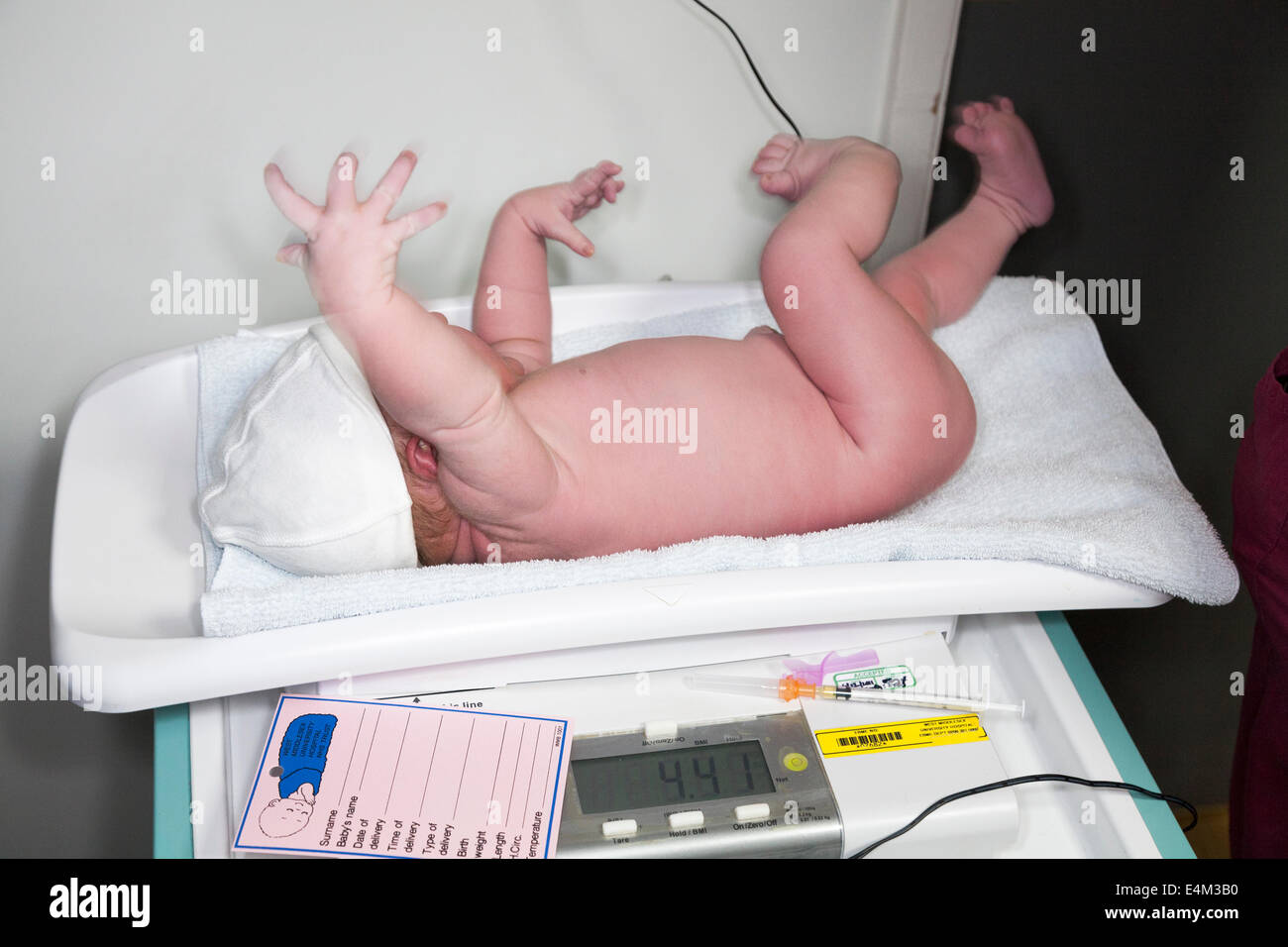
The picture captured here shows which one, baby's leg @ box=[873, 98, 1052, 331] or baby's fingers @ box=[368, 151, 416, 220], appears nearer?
baby's fingers @ box=[368, 151, 416, 220]

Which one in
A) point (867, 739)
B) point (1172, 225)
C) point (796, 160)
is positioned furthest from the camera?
point (796, 160)

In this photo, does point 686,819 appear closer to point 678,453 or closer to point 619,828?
point 619,828

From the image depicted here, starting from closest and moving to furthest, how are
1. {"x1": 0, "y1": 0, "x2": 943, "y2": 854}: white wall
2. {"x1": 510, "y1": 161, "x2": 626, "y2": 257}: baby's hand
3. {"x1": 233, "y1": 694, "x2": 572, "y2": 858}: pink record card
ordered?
{"x1": 233, "y1": 694, "x2": 572, "y2": 858}: pink record card, {"x1": 0, "y1": 0, "x2": 943, "y2": 854}: white wall, {"x1": 510, "y1": 161, "x2": 626, "y2": 257}: baby's hand

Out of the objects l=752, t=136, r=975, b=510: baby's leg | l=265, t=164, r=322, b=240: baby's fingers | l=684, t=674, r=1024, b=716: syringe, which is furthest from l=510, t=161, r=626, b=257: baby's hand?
l=684, t=674, r=1024, b=716: syringe

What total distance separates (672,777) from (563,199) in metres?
0.68

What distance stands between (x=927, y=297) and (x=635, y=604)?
22.4 inches

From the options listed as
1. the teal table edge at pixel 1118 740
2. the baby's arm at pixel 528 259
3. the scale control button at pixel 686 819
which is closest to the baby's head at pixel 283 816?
the scale control button at pixel 686 819

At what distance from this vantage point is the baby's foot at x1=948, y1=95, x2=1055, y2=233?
1234mm

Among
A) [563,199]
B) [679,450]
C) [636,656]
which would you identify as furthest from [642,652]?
[563,199]

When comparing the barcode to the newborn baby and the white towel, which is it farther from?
the newborn baby

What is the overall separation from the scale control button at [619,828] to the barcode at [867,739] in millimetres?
187

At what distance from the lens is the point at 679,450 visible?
1.01 m

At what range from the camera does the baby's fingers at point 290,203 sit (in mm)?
750

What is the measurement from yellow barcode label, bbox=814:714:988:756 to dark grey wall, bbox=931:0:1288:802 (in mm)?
519
